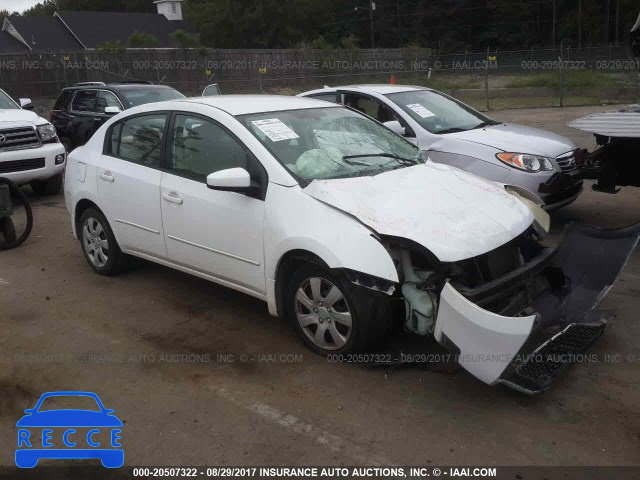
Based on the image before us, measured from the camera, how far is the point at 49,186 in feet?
33.3

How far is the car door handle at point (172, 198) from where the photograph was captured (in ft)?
15.9

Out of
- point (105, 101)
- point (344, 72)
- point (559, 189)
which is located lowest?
point (559, 189)

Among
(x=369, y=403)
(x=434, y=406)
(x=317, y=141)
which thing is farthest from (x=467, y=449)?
(x=317, y=141)

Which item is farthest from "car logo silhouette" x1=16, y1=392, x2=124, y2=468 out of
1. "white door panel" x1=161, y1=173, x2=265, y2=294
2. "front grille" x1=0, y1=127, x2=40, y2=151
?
"front grille" x1=0, y1=127, x2=40, y2=151

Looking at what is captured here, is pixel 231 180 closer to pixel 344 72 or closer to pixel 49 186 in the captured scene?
pixel 49 186

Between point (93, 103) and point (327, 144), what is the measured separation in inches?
346

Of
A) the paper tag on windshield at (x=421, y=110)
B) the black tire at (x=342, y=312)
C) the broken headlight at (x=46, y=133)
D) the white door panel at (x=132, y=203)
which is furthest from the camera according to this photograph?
the broken headlight at (x=46, y=133)

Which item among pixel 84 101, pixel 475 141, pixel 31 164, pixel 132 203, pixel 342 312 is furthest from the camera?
pixel 84 101

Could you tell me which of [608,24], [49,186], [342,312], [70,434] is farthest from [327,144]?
[608,24]

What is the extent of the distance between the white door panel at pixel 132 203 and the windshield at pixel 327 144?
3.53ft

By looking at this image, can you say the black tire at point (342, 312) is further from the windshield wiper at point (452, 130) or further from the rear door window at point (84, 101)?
the rear door window at point (84, 101)

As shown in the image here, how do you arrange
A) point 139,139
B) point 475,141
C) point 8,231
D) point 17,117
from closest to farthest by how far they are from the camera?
point 139,139 < point 475,141 < point 8,231 < point 17,117

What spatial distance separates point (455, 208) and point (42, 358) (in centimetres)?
302

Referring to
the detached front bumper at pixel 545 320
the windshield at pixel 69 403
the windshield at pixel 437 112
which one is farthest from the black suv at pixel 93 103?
the detached front bumper at pixel 545 320
